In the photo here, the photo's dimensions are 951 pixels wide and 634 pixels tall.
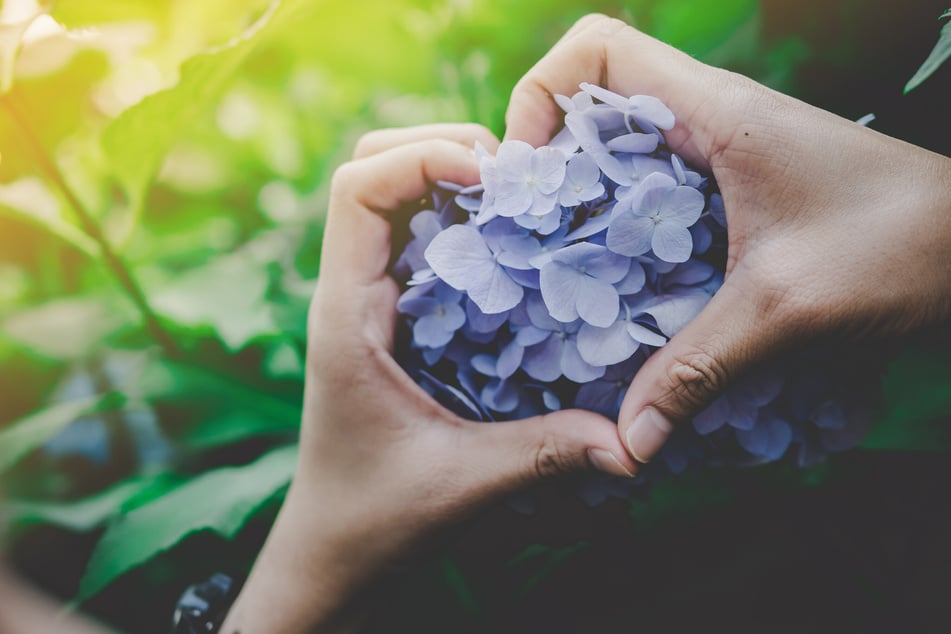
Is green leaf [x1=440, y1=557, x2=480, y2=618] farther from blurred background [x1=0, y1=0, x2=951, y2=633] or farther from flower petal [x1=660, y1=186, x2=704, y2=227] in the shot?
flower petal [x1=660, y1=186, x2=704, y2=227]

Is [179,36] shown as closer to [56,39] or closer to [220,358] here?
[56,39]

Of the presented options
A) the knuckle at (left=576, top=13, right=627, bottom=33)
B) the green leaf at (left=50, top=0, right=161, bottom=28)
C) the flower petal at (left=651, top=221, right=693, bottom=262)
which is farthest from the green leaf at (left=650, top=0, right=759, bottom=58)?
the green leaf at (left=50, top=0, right=161, bottom=28)

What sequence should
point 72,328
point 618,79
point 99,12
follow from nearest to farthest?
point 618,79 < point 99,12 < point 72,328

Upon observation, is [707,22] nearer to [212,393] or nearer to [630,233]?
[630,233]

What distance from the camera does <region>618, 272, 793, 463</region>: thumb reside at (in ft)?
1.74

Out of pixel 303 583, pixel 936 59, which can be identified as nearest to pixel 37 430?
pixel 303 583

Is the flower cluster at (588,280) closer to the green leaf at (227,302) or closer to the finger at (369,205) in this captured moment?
the finger at (369,205)

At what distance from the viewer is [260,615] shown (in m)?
0.80

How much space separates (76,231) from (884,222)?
1037 millimetres

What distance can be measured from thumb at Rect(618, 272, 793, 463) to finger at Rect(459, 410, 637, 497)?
0.02 metres

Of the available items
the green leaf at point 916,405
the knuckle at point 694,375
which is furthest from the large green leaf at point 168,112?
the green leaf at point 916,405

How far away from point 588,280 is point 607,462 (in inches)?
6.7

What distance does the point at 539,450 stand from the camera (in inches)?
24.0

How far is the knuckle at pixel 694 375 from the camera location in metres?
0.54
